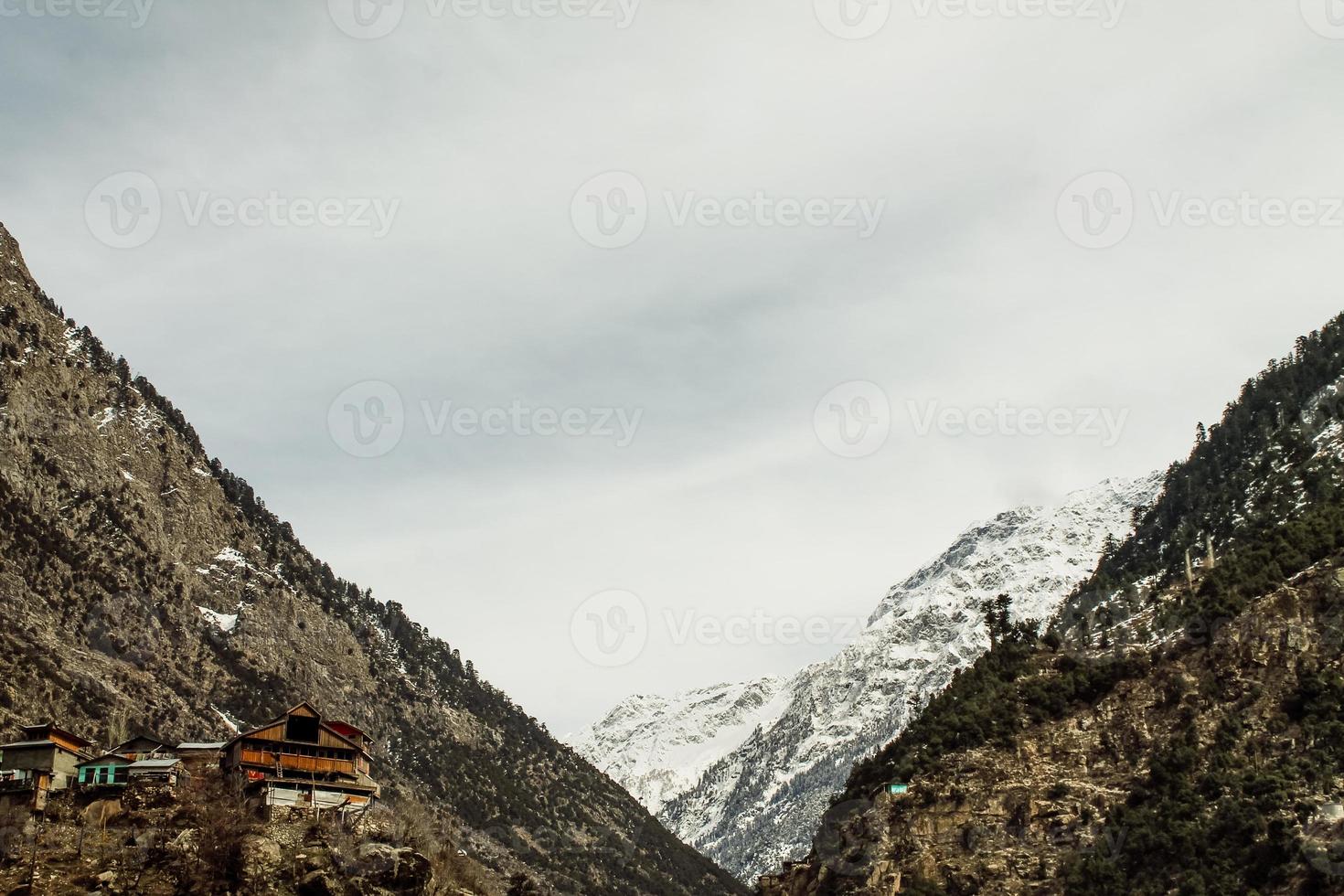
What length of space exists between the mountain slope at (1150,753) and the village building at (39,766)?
182ft

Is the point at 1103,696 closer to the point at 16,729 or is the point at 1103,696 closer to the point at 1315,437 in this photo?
the point at 1315,437

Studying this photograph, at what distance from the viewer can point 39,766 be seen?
75.8m

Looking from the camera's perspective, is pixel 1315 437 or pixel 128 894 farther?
pixel 1315 437

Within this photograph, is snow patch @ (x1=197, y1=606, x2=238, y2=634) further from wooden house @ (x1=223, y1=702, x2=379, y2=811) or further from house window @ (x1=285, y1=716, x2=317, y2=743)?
house window @ (x1=285, y1=716, x2=317, y2=743)

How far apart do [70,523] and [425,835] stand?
89.3 meters

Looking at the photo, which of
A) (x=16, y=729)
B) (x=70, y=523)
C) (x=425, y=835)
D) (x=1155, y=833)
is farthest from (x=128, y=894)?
(x=70, y=523)

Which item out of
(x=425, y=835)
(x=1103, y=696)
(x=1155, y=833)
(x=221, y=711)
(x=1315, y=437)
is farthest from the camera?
(x=221, y=711)

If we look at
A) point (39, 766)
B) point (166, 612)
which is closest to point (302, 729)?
point (39, 766)

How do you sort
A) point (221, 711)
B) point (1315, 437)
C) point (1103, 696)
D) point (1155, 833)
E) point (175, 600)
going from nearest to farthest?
point (1155, 833) → point (1103, 696) → point (1315, 437) → point (221, 711) → point (175, 600)

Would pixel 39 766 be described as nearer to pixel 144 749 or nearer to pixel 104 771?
pixel 104 771

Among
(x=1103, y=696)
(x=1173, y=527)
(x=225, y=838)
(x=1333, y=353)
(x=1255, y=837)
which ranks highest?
(x=1333, y=353)

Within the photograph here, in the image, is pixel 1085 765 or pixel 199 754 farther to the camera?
→ pixel 1085 765

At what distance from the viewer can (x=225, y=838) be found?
6950 centimetres

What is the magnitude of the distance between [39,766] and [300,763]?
13584 millimetres
